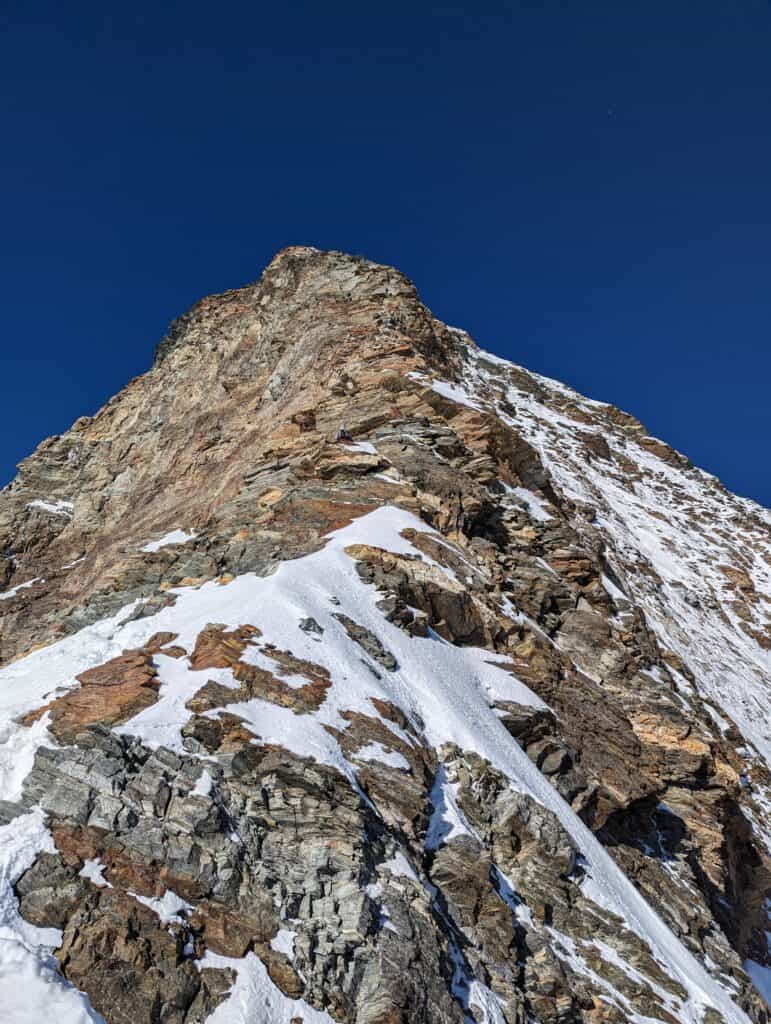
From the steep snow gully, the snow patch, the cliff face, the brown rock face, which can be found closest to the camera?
the steep snow gully

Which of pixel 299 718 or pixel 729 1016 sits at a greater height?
pixel 299 718

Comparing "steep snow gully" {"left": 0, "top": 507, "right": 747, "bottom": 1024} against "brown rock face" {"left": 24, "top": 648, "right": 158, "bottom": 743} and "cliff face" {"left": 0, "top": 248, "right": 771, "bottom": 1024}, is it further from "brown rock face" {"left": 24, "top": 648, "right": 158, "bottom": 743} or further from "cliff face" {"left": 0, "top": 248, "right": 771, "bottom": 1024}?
"brown rock face" {"left": 24, "top": 648, "right": 158, "bottom": 743}

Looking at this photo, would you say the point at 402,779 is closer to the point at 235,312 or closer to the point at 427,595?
the point at 427,595

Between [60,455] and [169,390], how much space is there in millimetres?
10880

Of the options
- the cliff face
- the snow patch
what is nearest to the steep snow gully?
the cliff face

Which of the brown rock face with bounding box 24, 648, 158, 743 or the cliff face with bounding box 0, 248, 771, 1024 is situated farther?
the brown rock face with bounding box 24, 648, 158, 743

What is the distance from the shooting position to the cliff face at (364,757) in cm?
982

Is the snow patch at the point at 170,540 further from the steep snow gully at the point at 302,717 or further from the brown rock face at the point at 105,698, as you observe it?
the brown rock face at the point at 105,698

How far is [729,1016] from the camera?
14.7 meters

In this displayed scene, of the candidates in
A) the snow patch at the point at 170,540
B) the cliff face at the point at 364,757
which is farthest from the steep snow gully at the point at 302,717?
the snow patch at the point at 170,540

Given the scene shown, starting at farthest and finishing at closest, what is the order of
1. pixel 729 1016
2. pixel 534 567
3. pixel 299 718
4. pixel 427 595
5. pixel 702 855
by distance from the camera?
pixel 534 567
pixel 702 855
pixel 427 595
pixel 729 1016
pixel 299 718

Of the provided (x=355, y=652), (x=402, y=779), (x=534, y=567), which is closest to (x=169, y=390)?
(x=534, y=567)

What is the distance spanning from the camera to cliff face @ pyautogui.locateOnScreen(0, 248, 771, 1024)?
32.2 feet

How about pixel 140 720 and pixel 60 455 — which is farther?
pixel 60 455
